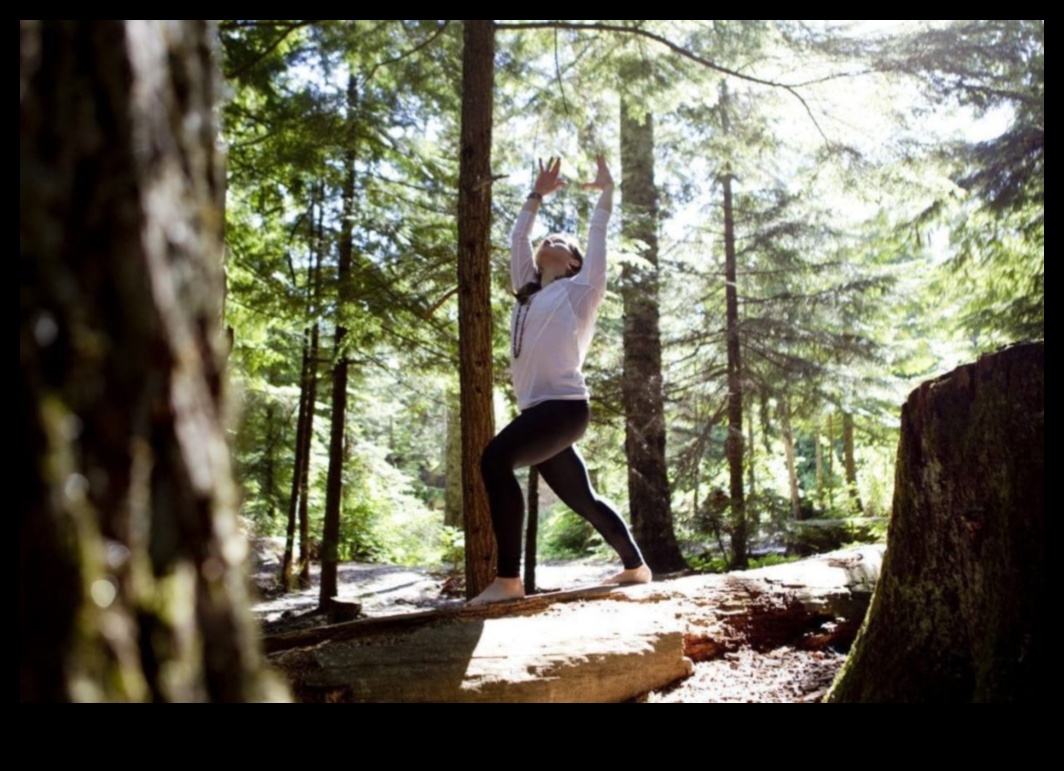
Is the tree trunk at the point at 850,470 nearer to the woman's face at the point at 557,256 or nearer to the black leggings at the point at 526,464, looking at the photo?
the black leggings at the point at 526,464

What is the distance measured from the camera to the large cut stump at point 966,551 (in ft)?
9.34

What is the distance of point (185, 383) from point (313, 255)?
1162 centimetres

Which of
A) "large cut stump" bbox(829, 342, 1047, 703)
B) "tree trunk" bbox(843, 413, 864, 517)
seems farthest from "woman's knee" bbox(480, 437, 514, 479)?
"tree trunk" bbox(843, 413, 864, 517)

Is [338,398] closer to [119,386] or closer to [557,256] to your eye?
[557,256]

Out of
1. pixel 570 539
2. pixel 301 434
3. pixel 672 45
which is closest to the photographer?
pixel 672 45

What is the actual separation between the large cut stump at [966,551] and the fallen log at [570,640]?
1.33 metres

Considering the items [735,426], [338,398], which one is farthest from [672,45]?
[735,426]

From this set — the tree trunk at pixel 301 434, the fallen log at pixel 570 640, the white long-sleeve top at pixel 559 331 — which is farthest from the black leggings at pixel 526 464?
the tree trunk at pixel 301 434

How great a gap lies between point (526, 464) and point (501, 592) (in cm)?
86

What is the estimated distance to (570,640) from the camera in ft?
14.1

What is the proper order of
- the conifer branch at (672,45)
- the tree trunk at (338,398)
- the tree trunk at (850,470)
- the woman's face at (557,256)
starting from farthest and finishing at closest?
the tree trunk at (850,470)
the tree trunk at (338,398)
the conifer branch at (672,45)
the woman's face at (557,256)

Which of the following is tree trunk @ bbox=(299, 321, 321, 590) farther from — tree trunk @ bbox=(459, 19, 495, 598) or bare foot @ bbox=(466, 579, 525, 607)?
bare foot @ bbox=(466, 579, 525, 607)

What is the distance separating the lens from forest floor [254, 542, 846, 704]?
441cm
